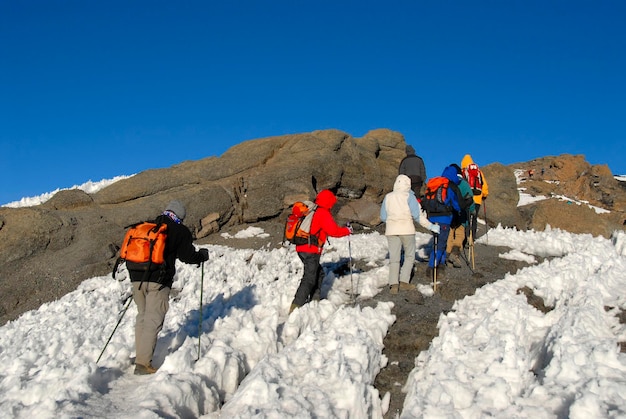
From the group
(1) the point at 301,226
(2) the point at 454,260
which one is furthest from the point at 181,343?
(2) the point at 454,260

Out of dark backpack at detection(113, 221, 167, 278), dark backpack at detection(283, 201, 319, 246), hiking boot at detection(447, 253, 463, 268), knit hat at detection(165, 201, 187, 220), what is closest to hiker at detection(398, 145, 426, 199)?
hiking boot at detection(447, 253, 463, 268)

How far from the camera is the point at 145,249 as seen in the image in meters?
7.04

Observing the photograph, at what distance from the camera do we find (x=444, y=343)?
6.68 meters

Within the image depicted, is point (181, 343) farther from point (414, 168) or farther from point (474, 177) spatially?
point (474, 177)

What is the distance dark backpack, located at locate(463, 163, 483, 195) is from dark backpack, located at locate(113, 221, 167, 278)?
9.83 meters

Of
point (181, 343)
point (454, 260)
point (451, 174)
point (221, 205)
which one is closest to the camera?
point (181, 343)

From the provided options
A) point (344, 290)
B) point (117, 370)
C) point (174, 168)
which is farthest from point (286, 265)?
point (174, 168)

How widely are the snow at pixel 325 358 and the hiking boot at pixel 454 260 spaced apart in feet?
6.27

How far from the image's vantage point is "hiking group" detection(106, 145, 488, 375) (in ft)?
23.2

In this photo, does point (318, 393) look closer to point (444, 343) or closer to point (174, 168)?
point (444, 343)

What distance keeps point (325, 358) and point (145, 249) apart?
9.78 feet

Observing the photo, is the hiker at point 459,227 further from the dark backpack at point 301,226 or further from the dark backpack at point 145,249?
the dark backpack at point 145,249

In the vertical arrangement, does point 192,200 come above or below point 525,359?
above

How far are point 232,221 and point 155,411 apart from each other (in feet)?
55.6
